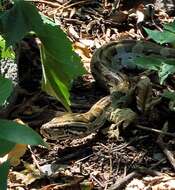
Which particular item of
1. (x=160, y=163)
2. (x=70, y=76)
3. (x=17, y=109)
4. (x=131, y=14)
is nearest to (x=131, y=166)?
(x=160, y=163)

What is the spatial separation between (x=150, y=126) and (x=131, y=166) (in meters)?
0.55

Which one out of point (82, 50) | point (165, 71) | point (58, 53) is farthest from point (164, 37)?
point (82, 50)

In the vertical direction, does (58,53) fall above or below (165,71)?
above

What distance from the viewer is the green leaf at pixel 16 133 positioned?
1.10m

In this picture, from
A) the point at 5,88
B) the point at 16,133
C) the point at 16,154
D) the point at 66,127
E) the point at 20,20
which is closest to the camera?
the point at 16,133

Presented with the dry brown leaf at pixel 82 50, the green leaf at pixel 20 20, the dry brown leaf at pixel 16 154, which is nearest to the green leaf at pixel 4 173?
the green leaf at pixel 20 20

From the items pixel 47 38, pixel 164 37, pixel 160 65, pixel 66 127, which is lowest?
pixel 66 127

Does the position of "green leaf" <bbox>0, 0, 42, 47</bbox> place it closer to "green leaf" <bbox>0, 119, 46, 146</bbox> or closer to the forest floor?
"green leaf" <bbox>0, 119, 46, 146</bbox>

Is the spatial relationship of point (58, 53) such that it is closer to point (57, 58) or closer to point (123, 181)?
point (57, 58)

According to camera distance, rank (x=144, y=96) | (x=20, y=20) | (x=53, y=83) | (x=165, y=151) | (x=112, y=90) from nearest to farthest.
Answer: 1. (x=20, y=20)
2. (x=53, y=83)
3. (x=165, y=151)
4. (x=144, y=96)
5. (x=112, y=90)

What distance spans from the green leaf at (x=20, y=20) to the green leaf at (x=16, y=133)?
564 millimetres

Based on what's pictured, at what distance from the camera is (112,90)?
4293mm

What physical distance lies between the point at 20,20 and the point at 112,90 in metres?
2.72

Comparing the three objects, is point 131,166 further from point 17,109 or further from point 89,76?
point 89,76
